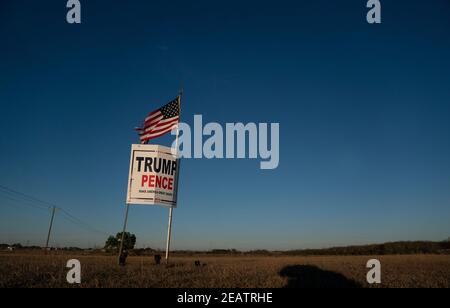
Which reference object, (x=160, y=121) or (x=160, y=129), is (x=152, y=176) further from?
(x=160, y=121)

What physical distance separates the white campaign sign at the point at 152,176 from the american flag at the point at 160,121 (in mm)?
2455

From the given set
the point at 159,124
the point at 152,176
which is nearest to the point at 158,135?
the point at 159,124

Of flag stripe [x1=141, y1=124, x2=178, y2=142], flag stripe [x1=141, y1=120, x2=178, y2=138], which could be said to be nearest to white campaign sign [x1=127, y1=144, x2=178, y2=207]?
flag stripe [x1=141, y1=124, x2=178, y2=142]

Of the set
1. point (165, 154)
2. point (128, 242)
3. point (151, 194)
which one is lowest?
point (128, 242)

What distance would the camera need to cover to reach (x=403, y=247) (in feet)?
282

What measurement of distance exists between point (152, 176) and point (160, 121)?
4177 mm

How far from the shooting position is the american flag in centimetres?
1839

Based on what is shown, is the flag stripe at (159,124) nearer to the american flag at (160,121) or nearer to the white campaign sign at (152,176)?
the american flag at (160,121)

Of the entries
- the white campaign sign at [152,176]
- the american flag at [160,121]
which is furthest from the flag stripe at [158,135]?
the white campaign sign at [152,176]

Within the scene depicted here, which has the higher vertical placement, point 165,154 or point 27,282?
point 165,154

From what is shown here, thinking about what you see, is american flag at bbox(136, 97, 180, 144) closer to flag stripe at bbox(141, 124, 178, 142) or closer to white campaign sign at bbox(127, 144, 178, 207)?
flag stripe at bbox(141, 124, 178, 142)
